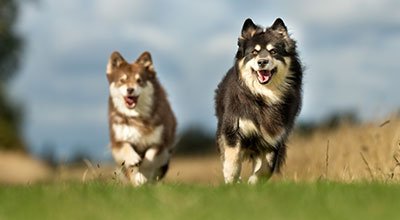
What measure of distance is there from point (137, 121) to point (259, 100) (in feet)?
11.5

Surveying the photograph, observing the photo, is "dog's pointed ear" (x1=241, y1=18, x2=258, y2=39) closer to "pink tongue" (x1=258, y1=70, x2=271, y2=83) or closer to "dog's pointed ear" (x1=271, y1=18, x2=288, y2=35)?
"dog's pointed ear" (x1=271, y1=18, x2=288, y2=35)

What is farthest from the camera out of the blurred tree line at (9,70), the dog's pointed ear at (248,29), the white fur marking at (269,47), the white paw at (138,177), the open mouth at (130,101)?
the blurred tree line at (9,70)

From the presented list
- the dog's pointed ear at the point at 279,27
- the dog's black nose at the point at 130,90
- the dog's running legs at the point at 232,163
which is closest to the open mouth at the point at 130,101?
the dog's black nose at the point at 130,90

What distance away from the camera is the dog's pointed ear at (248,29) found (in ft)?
35.1

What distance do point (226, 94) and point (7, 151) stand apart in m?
21.8

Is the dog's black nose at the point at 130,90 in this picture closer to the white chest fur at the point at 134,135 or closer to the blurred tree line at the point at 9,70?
the white chest fur at the point at 134,135

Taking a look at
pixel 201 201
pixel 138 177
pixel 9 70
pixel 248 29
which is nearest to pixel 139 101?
pixel 138 177

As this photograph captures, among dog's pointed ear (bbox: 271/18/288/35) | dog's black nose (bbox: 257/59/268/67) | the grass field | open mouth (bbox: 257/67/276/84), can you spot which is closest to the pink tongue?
open mouth (bbox: 257/67/276/84)

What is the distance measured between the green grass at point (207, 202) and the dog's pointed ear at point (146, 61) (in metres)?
6.09

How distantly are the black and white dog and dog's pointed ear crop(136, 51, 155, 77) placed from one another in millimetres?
3292

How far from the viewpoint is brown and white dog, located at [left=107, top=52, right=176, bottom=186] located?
524 inches

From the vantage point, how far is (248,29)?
35.4 feet

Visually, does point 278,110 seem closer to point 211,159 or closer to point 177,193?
point 177,193

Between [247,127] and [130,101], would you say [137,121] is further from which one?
[247,127]
